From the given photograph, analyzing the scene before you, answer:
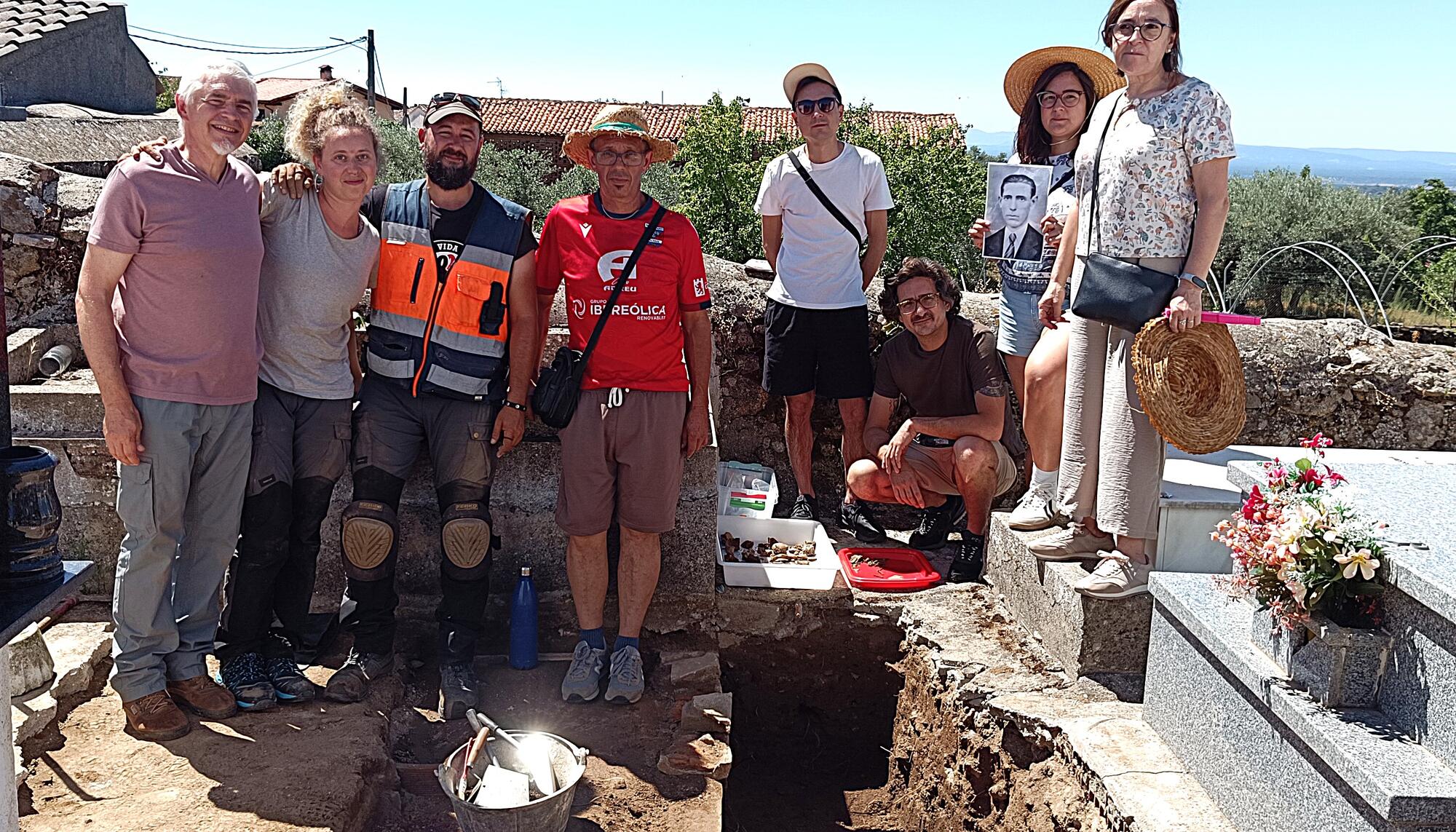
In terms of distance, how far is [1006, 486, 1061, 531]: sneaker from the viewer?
4.52 metres

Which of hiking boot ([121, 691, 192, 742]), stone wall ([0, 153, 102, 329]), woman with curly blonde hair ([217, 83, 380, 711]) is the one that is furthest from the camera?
stone wall ([0, 153, 102, 329])

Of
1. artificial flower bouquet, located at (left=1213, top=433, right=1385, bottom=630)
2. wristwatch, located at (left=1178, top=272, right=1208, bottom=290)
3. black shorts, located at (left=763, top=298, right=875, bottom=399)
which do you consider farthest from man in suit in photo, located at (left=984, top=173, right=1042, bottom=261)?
artificial flower bouquet, located at (left=1213, top=433, right=1385, bottom=630)

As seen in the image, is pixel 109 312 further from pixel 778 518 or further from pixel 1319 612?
pixel 1319 612

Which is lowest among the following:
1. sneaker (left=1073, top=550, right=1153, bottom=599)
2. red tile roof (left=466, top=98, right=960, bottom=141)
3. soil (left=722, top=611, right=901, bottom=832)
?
soil (left=722, top=611, right=901, bottom=832)

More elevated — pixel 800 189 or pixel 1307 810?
pixel 800 189

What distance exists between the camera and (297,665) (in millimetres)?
4160

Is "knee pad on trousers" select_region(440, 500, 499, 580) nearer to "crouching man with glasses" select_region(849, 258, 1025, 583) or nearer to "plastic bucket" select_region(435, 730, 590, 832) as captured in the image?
"plastic bucket" select_region(435, 730, 590, 832)

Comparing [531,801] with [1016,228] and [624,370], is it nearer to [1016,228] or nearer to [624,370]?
[624,370]

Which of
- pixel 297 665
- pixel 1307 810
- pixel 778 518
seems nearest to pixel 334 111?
pixel 297 665

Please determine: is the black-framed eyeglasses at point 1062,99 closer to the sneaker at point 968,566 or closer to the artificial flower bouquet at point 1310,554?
the sneaker at point 968,566

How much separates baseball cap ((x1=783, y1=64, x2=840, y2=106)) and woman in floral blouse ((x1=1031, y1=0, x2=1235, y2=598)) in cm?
138

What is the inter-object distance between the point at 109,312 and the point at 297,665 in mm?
1498

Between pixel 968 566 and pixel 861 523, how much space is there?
65cm

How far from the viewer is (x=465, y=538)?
13.3 feet
